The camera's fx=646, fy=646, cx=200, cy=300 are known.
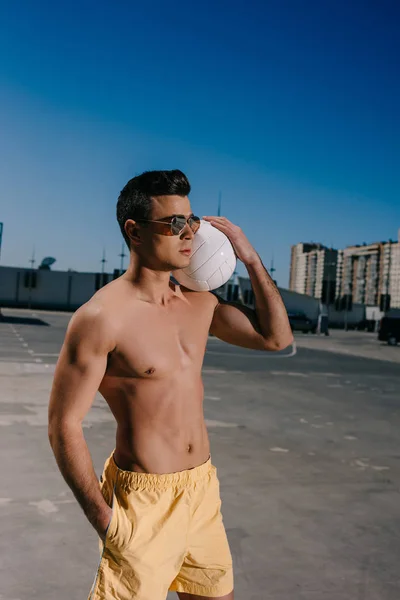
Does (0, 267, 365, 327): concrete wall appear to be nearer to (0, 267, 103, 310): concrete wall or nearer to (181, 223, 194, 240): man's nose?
(0, 267, 103, 310): concrete wall

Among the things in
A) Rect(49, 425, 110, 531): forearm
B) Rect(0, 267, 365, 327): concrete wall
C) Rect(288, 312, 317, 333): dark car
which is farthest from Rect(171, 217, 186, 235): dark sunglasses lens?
Rect(0, 267, 365, 327): concrete wall

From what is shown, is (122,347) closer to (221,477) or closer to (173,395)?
(173,395)

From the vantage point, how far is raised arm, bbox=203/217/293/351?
248 centimetres

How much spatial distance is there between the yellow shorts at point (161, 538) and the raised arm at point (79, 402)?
0.10m

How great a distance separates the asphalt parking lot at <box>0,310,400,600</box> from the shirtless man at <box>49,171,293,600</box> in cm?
173

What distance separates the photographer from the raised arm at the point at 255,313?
97.5 inches

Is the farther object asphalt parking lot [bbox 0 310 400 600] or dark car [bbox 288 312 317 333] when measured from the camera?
dark car [bbox 288 312 317 333]

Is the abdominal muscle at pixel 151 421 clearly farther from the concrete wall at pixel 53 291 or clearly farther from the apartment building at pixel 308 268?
the apartment building at pixel 308 268

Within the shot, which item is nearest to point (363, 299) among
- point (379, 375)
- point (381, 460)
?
point (379, 375)

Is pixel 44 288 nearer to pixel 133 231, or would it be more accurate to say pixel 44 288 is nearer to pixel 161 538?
pixel 133 231

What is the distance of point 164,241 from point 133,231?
0.37ft

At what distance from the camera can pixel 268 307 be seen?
2471 millimetres

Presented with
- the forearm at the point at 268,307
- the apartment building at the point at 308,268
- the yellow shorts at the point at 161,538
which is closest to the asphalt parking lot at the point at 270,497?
the yellow shorts at the point at 161,538

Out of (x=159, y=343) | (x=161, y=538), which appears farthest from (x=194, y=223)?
(x=161, y=538)
